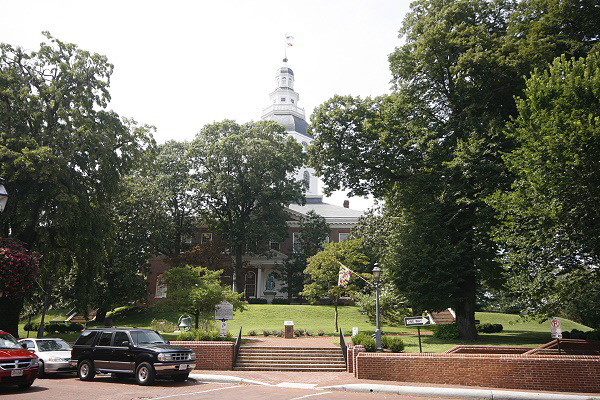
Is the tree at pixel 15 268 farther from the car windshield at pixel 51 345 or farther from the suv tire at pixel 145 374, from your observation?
the suv tire at pixel 145 374

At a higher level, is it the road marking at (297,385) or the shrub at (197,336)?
the shrub at (197,336)

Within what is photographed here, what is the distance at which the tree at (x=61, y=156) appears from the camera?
23594 mm

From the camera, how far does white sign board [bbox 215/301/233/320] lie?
2209 cm

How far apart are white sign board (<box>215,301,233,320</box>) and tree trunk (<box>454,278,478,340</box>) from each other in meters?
12.9

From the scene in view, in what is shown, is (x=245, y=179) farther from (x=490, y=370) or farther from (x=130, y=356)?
(x=490, y=370)

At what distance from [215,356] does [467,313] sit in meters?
15.2

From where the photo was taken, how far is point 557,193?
17328 mm

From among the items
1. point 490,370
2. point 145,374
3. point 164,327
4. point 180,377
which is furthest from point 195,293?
point 490,370

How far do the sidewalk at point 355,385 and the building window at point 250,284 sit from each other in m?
36.7

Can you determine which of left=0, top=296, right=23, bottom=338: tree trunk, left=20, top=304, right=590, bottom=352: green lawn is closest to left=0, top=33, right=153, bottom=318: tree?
left=0, top=296, right=23, bottom=338: tree trunk

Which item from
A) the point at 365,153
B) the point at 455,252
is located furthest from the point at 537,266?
the point at 365,153

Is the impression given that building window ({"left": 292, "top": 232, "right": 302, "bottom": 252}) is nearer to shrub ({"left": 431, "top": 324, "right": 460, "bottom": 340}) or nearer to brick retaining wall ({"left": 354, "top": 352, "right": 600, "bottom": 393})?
shrub ({"left": 431, "top": 324, "right": 460, "bottom": 340})

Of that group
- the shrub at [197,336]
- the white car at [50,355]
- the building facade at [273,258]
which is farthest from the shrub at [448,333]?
the building facade at [273,258]

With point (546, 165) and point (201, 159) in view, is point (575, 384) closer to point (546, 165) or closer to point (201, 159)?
point (546, 165)
